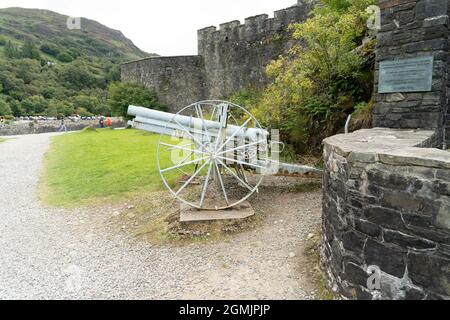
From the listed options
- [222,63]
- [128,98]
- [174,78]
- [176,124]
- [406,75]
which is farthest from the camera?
[174,78]

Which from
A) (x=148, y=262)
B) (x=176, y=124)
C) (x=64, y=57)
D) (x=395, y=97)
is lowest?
(x=148, y=262)

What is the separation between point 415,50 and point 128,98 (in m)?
19.3

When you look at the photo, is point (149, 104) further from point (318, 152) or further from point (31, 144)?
point (318, 152)

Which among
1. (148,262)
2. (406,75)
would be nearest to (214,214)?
(148,262)

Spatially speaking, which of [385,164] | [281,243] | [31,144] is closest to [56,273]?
[281,243]

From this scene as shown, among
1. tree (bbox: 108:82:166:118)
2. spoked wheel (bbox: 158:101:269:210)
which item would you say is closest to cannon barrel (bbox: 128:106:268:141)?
spoked wheel (bbox: 158:101:269:210)

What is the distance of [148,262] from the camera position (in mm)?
4684

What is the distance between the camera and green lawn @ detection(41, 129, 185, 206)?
8016mm

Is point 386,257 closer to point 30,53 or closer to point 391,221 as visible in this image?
point 391,221

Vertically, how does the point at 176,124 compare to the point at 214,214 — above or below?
above

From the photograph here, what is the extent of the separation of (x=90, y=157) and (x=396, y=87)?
1055 cm

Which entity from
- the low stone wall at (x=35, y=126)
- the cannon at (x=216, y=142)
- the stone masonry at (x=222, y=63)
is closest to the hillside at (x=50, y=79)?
the low stone wall at (x=35, y=126)

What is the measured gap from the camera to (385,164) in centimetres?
282

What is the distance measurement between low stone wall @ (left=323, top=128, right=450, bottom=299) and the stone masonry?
38.2 feet
